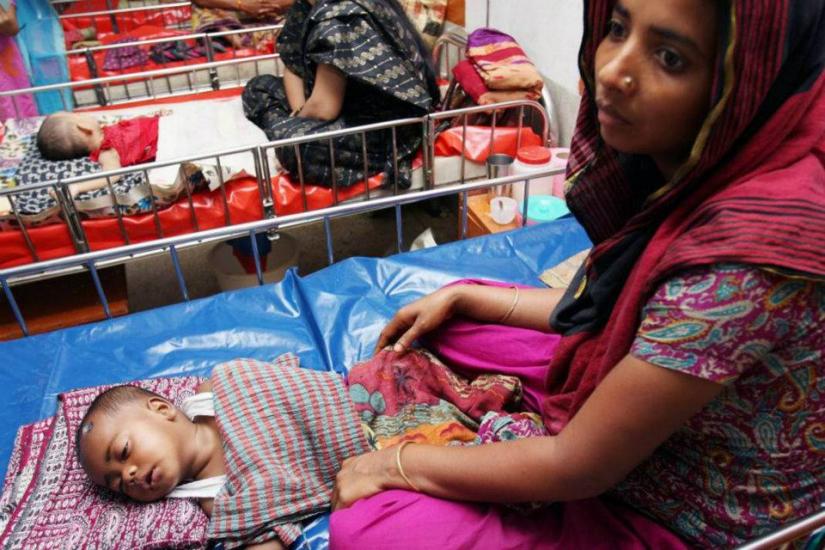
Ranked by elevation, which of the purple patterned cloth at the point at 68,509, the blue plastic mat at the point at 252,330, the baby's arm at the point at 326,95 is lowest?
the purple patterned cloth at the point at 68,509

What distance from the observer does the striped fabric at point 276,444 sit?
1333 mm

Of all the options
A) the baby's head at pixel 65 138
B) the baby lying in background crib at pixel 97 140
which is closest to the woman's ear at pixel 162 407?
the baby lying in background crib at pixel 97 140

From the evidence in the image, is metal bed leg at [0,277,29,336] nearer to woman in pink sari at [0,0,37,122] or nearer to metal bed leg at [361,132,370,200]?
metal bed leg at [361,132,370,200]

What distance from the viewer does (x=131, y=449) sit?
1408 millimetres

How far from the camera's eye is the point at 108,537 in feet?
4.46

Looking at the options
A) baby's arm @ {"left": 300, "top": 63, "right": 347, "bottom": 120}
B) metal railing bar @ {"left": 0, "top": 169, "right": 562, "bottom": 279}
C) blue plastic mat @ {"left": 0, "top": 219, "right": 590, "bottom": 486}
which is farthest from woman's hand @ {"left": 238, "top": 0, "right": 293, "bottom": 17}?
blue plastic mat @ {"left": 0, "top": 219, "right": 590, "bottom": 486}

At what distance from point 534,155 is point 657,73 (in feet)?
7.10

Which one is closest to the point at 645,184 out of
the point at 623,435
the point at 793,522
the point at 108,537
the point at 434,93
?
the point at 623,435

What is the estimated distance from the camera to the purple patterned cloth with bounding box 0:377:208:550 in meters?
1.35

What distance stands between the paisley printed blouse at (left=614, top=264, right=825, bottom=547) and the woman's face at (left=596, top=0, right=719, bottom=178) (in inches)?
8.0

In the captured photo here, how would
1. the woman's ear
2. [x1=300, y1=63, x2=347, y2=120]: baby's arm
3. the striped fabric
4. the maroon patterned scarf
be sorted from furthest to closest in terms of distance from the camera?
[x1=300, y1=63, x2=347, y2=120]: baby's arm, the woman's ear, the striped fabric, the maroon patterned scarf

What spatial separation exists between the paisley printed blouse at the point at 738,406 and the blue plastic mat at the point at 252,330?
1.01 meters

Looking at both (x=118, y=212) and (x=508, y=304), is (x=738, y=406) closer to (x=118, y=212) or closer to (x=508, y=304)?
(x=508, y=304)

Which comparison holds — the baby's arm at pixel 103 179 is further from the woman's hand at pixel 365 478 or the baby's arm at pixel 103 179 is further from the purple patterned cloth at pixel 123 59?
the woman's hand at pixel 365 478
